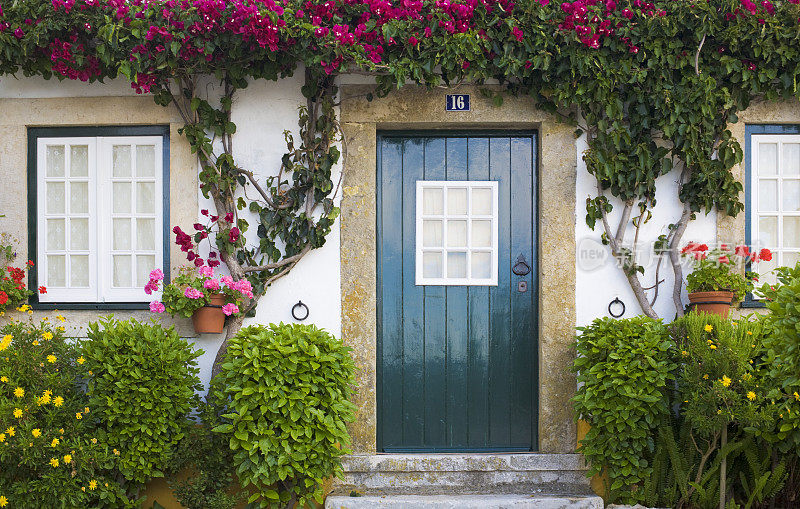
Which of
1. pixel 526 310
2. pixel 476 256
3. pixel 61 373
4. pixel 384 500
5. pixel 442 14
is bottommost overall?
pixel 384 500

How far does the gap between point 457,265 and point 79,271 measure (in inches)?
106

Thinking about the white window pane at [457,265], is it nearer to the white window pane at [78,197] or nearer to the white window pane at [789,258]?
the white window pane at [789,258]

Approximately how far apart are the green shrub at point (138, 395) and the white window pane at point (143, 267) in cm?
61

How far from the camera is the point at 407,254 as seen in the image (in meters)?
5.25

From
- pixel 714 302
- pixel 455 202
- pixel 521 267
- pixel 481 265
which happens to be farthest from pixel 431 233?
pixel 714 302

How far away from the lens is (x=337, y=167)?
517 centimetres

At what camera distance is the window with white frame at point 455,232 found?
523cm

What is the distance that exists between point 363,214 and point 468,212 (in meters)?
0.75

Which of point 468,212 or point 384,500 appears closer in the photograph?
point 384,500

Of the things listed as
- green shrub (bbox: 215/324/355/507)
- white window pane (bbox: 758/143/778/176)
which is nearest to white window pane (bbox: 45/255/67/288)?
green shrub (bbox: 215/324/355/507)

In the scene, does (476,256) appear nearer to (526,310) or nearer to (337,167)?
(526,310)

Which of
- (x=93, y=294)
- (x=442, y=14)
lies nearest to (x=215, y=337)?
(x=93, y=294)

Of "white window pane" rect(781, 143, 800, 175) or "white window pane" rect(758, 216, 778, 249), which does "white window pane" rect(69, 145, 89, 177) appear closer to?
"white window pane" rect(758, 216, 778, 249)

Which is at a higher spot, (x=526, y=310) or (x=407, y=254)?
(x=407, y=254)
